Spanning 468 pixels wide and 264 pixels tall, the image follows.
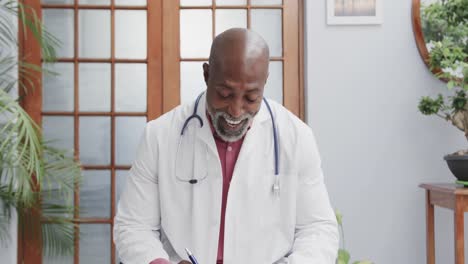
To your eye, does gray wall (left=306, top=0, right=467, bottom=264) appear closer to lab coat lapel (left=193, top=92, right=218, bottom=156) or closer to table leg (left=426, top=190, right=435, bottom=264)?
table leg (left=426, top=190, right=435, bottom=264)

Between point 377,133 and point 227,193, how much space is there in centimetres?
206

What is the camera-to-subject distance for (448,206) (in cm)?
342

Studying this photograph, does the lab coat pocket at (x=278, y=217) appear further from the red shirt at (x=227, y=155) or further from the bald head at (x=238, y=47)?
the bald head at (x=238, y=47)

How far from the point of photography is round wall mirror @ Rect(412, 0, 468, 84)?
11.5 ft

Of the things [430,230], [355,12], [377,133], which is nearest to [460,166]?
[430,230]

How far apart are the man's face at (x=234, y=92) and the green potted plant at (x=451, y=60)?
69.9 inches

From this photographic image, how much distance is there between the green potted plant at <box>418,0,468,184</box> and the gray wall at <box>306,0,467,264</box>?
0.17 metres

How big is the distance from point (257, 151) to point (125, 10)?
2.23 meters

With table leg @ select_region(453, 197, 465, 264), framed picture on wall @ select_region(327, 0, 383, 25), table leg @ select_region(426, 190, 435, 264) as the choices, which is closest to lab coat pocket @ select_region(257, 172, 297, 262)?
table leg @ select_region(453, 197, 465, 264)

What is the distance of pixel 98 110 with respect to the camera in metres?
4.09

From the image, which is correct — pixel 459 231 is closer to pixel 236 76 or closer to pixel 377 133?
pixel 377 133

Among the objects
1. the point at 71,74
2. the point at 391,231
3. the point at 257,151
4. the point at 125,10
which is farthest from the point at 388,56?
the point at 257,151

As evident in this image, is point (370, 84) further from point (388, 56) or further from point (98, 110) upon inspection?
point (98, 110)

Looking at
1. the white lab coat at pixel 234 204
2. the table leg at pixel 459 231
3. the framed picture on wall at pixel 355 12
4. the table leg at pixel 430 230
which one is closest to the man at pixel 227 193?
the white lab coat at pixel 234 204
